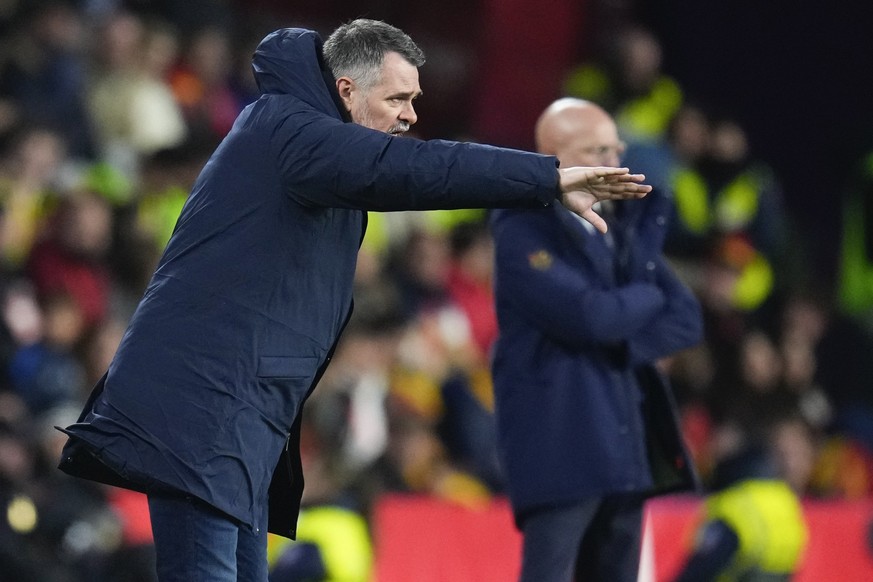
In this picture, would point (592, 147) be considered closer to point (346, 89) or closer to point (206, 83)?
point (346, 89)

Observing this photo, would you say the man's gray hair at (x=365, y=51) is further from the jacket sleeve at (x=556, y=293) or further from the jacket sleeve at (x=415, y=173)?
the jacket sleeve at (x=556, y=293)

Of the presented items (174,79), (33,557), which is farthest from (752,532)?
(174,79)

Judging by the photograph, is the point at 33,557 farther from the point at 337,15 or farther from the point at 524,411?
the point at 337,15

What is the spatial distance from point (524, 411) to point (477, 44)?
6.55 m

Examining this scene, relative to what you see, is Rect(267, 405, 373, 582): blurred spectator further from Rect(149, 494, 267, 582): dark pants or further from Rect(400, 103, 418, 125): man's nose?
Rect(400, 103, 418, 125): man's nose

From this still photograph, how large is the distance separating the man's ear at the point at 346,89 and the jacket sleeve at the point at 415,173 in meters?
0.26

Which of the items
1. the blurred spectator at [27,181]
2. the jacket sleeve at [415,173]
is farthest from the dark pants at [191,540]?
the blurred spectator at [27,181]

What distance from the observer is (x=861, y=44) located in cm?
1016

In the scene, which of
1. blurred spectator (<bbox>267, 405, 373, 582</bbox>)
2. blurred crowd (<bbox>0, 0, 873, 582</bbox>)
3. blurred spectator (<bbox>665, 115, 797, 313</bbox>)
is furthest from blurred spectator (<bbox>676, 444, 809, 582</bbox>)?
blurred spectator (<bbox>665, 115, 797, 313</bbox>)

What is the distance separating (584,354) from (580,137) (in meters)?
0.62

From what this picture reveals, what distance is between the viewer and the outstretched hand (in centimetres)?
304

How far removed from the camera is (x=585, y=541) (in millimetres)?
4566

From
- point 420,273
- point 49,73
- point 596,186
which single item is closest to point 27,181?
point 49,73

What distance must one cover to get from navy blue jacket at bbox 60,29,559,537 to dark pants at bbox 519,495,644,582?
4.11 ft
